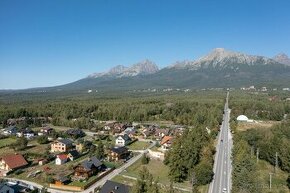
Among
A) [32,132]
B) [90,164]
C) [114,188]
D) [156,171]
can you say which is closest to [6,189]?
[114,188]

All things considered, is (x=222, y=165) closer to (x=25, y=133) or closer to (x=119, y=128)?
(x=119, y=128)

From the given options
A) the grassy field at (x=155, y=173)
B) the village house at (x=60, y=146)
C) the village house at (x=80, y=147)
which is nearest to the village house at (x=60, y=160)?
the village house at (x=80, y=147)

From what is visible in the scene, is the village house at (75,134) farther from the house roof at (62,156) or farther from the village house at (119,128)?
the house roof at (62,156)

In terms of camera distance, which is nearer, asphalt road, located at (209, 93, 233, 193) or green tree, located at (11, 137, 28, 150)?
asphalt road, located at (209, 93, 233, 193)

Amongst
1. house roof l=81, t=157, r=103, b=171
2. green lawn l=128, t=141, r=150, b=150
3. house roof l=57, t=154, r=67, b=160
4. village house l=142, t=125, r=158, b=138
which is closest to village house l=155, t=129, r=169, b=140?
village house l=142, t=125, r=158, b=138

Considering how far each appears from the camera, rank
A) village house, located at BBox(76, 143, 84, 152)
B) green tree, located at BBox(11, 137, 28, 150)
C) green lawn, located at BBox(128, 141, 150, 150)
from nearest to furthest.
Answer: green tree, located at BBox(11, 137, 28, 150), village house, located at BBox(76, 143, 84, 152), green lawn, located at BBox(128, 141, 150, 150)

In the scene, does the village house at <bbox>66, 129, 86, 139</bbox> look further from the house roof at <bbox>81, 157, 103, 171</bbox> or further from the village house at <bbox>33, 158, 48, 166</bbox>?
the house roof at <bbox>81, 157, 103, 171</bbox>

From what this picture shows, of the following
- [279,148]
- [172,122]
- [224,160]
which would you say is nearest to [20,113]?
[172,122]

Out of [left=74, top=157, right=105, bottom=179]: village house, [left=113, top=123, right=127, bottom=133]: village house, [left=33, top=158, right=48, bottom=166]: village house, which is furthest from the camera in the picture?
[left=113, top=123, right=127, bottom=133]: village house
